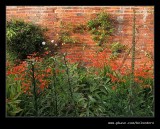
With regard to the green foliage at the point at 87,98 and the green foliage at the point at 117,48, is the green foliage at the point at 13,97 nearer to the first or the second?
the green foliage at the point at 87,98

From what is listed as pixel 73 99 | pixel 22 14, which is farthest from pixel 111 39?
pixel 73 99

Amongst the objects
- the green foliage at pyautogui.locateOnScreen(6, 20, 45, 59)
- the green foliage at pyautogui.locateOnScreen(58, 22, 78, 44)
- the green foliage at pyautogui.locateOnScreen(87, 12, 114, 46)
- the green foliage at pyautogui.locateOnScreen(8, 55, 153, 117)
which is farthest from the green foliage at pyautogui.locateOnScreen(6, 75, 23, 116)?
the green foliage at pyautogui.locateOnScreen(87, 12, 114, 46)

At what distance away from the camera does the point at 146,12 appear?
244 inches

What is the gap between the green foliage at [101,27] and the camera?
6.24m

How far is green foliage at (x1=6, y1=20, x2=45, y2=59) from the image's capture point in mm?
6117

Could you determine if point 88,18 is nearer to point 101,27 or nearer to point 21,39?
point 101,27

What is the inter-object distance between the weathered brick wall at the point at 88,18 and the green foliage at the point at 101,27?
0.09 meters

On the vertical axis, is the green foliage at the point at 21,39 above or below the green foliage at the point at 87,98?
above

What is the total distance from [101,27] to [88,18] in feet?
0.94

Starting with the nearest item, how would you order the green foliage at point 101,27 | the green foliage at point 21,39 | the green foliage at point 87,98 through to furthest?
the green foliage at point 87,98
the green foliage at point 21,39
the green foliage at point 101,27

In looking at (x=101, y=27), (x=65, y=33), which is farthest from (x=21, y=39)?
(x=101, y=27)

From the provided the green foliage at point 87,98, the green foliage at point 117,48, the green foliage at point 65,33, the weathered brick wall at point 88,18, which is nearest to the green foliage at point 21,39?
the weathered brick wall at point 88,18

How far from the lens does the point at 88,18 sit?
6.30m

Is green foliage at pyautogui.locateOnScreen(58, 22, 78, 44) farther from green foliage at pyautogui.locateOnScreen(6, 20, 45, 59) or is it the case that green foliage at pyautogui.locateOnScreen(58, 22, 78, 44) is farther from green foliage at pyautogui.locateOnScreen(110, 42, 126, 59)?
green foliage at pyautogui.locateOnScreen(110, 42, 126, 59)
